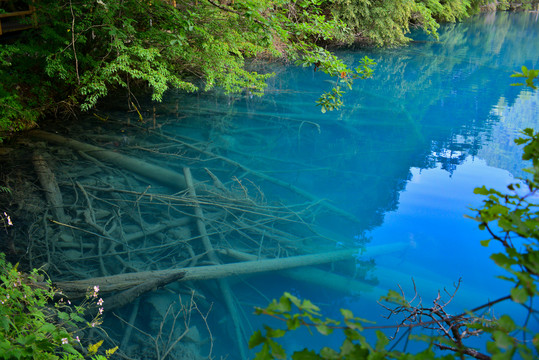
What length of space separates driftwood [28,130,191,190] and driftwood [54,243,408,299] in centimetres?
203

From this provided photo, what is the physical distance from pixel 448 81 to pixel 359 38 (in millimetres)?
4260

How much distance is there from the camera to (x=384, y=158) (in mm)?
8125

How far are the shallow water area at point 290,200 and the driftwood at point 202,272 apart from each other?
0.12m

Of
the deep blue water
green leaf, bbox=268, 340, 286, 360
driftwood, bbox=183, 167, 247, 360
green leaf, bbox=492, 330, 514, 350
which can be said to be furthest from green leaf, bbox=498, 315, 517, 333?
the deep blue water

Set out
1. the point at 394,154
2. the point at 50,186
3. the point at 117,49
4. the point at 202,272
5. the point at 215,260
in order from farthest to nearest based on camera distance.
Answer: the point at 394,154 < the point at 117,49 < the point at 50,186 < the point at 215,260 < the point at 202,272

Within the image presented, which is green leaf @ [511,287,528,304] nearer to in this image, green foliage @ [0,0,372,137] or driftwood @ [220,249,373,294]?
driftwood @ [220,249,373,294]

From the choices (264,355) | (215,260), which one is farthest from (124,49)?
(264,355)

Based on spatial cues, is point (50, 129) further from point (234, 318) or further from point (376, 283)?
point (376, 283)

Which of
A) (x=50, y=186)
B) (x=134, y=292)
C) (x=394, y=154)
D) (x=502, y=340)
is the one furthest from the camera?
(x=394, y=154)

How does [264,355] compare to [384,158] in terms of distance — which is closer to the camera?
[264,355]

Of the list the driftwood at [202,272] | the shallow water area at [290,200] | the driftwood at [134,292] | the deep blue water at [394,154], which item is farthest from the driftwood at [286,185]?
the driftwood at [134,292]

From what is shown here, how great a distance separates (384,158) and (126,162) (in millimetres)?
5100

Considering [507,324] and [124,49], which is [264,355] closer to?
[507,324]

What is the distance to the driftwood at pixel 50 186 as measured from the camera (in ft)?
16.4
